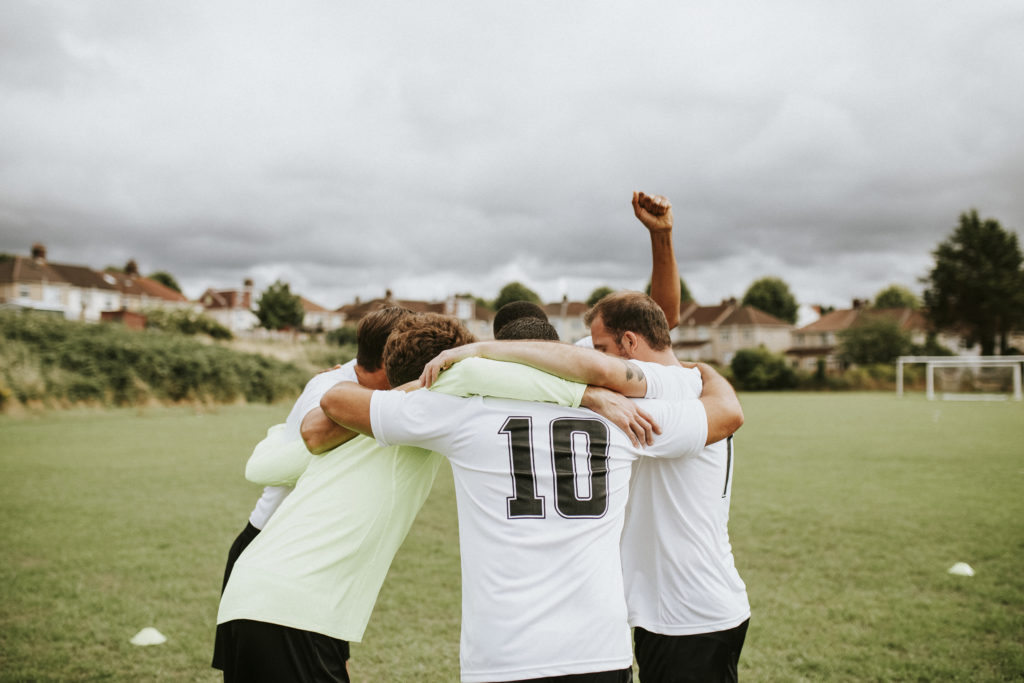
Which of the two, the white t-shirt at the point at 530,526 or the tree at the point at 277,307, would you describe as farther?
the tree at the point at 277,307

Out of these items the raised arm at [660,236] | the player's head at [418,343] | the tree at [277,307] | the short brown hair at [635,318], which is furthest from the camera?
the tree at [277,307]

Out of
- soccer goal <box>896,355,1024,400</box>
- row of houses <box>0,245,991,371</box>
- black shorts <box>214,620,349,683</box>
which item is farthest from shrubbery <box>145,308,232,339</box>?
black shorts <box>214,620,349,683</box>

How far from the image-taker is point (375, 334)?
9.84 feet

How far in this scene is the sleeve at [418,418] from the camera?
2.23 m

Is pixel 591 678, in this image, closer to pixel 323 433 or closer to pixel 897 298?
pixel 323 433

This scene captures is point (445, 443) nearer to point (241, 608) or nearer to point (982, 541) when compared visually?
point (241, 608)

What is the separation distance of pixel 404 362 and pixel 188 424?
2305 centimetres

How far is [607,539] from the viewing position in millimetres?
2285

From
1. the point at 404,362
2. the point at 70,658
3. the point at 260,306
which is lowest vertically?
the point at 70,658

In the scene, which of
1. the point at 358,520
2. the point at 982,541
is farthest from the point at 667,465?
the point at 982,541

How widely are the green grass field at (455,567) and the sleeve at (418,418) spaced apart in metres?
3.16

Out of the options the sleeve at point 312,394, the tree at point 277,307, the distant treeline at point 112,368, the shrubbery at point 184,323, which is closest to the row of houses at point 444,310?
the tree at point 277,307

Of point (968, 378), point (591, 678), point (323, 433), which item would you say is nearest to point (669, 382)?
point (591, 678)

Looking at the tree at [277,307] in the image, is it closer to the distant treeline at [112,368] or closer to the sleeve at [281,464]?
the distant treeline at [112,368]
